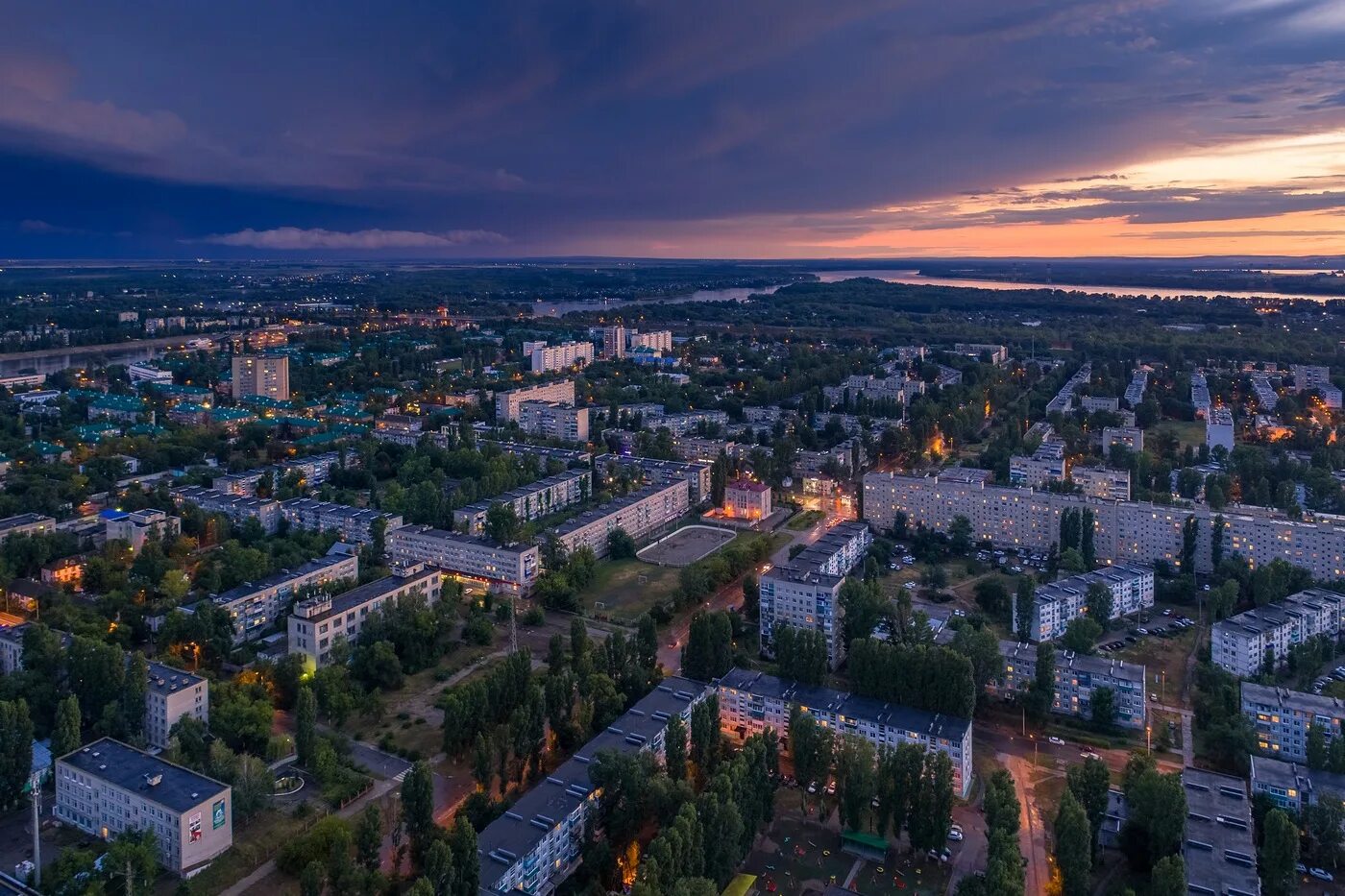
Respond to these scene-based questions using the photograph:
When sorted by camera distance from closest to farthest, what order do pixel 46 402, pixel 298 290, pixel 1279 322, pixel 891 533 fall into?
1. pixel 891 533
2. pixel 46 402
3. pixel 1279 322
4. pixel 298 290

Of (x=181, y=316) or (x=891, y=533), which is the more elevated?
(x=181, y=316)

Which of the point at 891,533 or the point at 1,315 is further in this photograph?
the point at 1,315

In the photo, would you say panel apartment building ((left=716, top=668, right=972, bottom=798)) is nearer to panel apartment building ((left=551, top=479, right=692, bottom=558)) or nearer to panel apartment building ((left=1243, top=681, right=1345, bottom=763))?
panel apartment building ((left=1243, top=681, right=1345, bottom=763))

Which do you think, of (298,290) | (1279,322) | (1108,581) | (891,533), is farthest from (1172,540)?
(298,290)

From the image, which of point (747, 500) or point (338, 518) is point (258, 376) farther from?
point (747, 500)

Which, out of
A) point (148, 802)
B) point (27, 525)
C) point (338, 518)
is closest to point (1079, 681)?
point (148, 802)

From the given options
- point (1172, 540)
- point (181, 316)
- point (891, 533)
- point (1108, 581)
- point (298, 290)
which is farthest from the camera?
point (298, 290)

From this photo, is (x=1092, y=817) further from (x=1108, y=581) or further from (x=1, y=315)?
(x=1, y=315)
